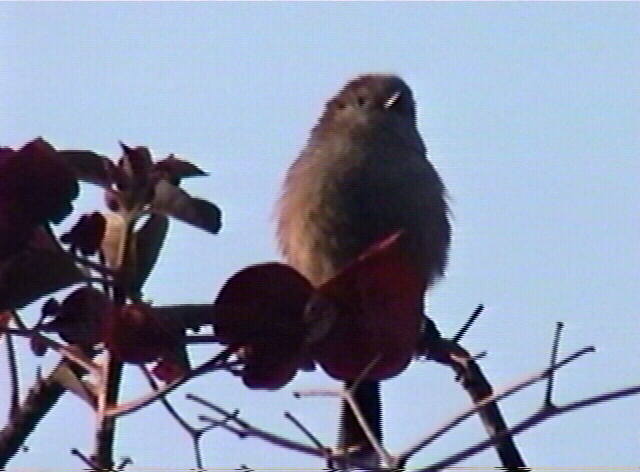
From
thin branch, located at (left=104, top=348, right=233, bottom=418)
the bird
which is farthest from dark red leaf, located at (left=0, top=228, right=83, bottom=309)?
the bird

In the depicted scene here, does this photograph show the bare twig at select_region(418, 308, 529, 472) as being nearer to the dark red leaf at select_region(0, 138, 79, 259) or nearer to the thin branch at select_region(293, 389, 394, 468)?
the thin branch at select_region(293, 389, 394, 468)

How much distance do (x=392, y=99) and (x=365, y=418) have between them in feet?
6.04

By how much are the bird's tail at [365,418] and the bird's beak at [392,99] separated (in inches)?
36.2

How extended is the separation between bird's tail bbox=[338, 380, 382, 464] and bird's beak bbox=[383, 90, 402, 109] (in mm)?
919

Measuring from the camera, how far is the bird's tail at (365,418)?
1412 mm

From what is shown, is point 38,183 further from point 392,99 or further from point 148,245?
point 392,99

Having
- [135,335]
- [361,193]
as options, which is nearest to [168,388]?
[135,335]

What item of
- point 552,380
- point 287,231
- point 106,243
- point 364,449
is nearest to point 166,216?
point 106,243

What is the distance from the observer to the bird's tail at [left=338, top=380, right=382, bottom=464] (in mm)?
1412

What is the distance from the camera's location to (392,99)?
10.6ft

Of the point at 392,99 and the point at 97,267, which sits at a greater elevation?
the point at 392,99

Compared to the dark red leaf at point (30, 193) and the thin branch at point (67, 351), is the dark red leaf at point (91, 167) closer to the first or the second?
the dark red leaf at point (30, 193)

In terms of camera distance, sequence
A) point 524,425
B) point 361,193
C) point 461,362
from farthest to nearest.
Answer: point 361,193 → point 461,362 → point 524,425

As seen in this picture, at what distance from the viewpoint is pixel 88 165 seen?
3.40ft
